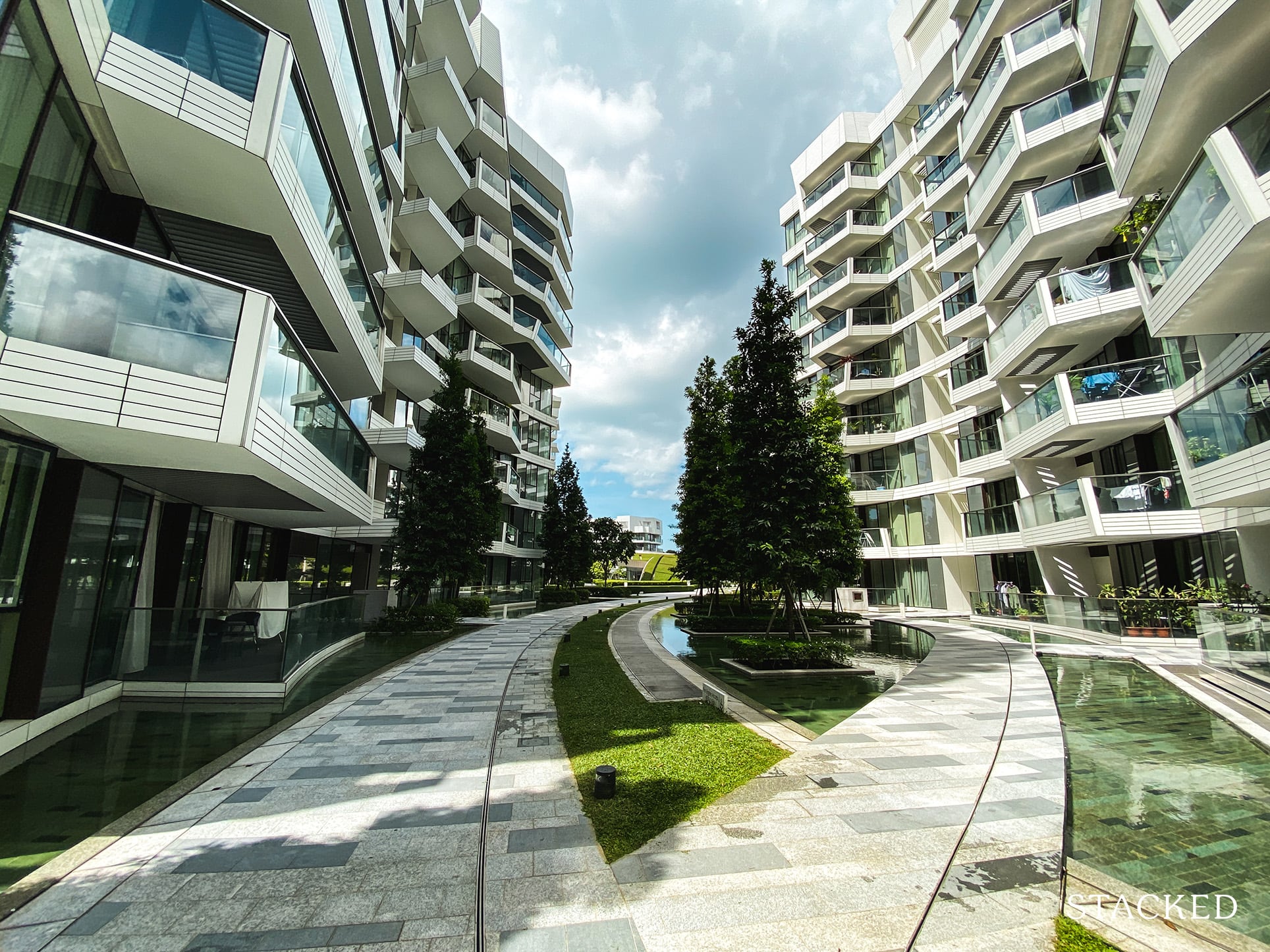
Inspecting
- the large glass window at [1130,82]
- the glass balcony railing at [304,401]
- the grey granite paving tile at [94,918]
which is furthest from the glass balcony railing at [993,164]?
the grey granite paving tile at [94,918]

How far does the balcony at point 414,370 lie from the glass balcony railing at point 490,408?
2.09 metres

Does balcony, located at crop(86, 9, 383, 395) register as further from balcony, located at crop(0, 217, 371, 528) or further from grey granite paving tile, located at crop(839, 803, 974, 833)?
grey granite paving tile, located at crop(839, 803, 974, 833)

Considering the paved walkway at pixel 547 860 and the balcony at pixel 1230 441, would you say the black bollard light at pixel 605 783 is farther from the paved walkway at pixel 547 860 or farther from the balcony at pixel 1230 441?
the balcony at pixel 1230 441

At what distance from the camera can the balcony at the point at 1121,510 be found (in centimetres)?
1585

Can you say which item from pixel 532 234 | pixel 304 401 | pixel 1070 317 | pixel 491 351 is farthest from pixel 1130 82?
pixel 532 234

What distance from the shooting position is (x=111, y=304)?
256 inches

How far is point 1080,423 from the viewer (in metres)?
17.4

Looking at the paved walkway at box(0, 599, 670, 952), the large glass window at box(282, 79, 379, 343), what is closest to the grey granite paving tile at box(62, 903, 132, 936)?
the paved walkway at box(0, 599, 670, 952)

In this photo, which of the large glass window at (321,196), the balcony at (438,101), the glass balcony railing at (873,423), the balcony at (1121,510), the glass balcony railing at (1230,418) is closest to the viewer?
the large glass window at (321,196)

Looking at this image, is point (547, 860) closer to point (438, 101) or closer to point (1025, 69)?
point (1025, 69)

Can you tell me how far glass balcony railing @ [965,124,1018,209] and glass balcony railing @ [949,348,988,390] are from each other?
22.0 ft

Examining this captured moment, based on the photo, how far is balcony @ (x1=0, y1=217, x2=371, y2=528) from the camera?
19.6 feet

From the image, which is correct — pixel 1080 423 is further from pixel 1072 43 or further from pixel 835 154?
pixel 835 154

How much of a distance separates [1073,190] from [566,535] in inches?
1285
